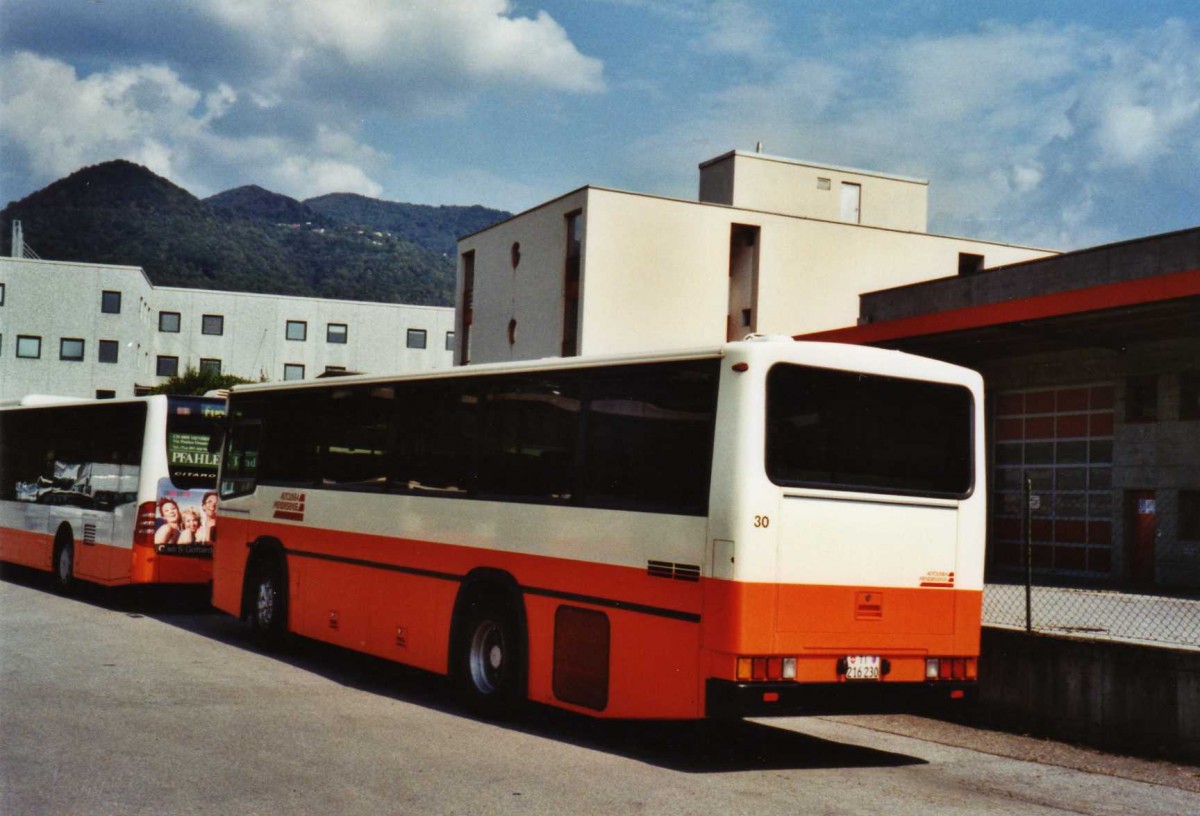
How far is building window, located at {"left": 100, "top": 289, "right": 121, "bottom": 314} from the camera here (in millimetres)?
76562

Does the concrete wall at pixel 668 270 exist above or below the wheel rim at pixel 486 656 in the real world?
above

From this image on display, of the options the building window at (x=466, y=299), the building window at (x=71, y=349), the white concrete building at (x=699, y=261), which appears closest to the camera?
the white concrete building at (x=699, y=261)

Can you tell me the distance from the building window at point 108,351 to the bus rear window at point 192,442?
63712 mm

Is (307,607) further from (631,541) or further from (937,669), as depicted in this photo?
(937,669)

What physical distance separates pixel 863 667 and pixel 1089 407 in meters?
18.8

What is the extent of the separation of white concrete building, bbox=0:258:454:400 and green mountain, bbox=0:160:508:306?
478cm

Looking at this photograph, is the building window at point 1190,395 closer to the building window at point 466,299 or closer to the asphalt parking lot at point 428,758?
the asphalt parking lot at point 428,758

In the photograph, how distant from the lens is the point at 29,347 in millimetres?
75062

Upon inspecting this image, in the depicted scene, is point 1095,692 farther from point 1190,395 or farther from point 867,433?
point 1190,395

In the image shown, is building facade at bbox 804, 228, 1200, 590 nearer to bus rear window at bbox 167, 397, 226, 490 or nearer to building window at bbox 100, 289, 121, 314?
bus rear window at bbox 167, 397, 226, 490

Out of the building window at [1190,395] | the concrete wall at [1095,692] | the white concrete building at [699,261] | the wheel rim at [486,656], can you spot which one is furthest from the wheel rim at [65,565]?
the white concrete building at [699,261]

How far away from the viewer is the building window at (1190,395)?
23.4m

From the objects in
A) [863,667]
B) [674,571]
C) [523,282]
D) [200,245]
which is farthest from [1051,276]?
[200,245]

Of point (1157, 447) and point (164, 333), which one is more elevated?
point (164, 333)
